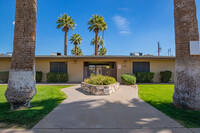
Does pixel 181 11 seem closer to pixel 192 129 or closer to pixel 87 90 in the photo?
pixel 192 129

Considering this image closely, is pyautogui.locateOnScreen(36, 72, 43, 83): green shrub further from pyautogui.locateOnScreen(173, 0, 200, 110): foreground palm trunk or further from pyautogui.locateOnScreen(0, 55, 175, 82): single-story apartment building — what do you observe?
pyautogui.locateOnScreen(173, 0, 200, 110): foreground palm trunk

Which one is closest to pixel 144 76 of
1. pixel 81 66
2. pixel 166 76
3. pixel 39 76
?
pixel 166 76

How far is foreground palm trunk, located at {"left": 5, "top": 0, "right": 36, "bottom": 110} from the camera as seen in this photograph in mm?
4145

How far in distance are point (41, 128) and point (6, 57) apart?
42.6 feet

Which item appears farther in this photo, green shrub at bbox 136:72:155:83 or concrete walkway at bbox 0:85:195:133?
green shrub at bbox 136:72:155:83

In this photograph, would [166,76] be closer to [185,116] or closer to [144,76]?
[144,76]

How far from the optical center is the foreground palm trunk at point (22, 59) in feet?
13.6

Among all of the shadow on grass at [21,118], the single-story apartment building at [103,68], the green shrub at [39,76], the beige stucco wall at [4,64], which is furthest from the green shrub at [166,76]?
the beige stucco wall at [4,64]

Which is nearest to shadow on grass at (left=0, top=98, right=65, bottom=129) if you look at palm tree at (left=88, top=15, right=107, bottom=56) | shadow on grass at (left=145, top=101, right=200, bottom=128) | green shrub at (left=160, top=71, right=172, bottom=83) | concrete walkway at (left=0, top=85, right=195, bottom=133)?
concrete walkway at (left=0, top=85, right=195, bottom=133)

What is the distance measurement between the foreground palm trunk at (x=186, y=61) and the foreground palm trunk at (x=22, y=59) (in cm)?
593

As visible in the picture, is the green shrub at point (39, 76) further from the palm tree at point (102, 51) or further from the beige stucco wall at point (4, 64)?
the palm tree at point (102, 51)

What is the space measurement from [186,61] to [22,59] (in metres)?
6.39

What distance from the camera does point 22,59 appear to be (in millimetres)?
4227

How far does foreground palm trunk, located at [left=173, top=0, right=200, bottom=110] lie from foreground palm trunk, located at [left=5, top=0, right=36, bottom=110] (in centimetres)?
593
